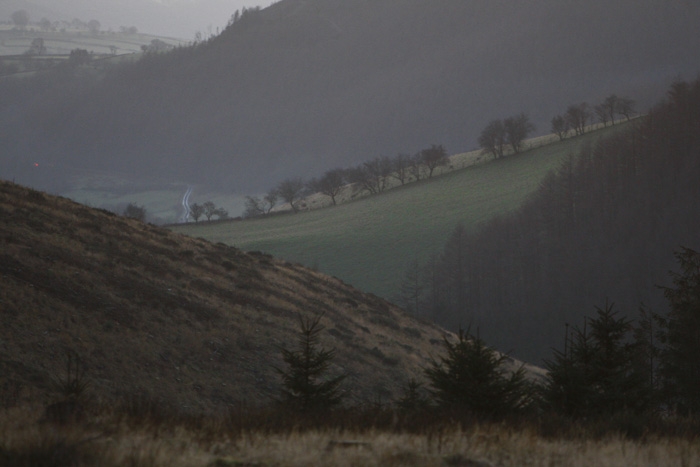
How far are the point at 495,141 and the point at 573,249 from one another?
43.6 metres

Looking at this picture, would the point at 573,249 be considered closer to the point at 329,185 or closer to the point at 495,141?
the point at 495,141

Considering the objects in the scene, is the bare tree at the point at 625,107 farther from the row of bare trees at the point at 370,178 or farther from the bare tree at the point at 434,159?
the bare tree at the point at 434,159

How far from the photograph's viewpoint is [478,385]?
12.0 m

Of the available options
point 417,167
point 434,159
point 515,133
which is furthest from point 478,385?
point 417,167

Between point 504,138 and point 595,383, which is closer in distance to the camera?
point 595,383

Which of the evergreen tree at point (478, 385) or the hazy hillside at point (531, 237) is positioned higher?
the hazy hillside at point (531, 237)

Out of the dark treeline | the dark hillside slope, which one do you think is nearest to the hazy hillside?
the dark treeline

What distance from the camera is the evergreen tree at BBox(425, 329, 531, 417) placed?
A: 39.1 feet

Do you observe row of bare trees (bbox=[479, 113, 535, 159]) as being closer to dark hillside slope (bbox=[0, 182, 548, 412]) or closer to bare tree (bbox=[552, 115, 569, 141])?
bare tree (bbox=[552, 115, 569, 141])

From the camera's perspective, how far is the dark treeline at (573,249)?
280 ft

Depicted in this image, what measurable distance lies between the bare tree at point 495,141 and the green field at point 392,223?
4.00 metres

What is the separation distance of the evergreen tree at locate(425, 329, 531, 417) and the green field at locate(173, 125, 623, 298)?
67.6 m

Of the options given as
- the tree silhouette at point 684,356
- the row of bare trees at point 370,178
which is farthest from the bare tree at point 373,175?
the tree silhouette at point 684,356

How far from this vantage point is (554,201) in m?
99.2
